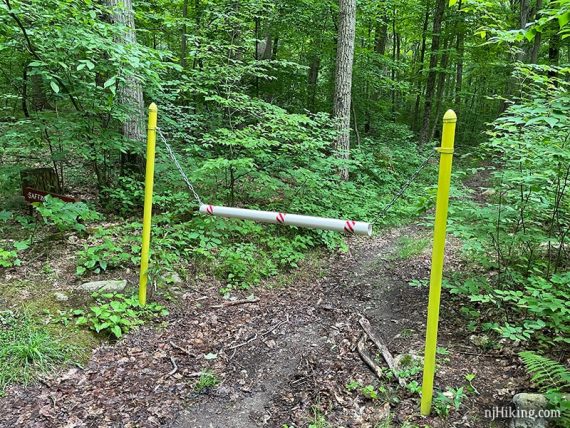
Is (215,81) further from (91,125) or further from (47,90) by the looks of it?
(47,90)

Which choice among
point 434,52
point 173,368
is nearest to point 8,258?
point 173,368

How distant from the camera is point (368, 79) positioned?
12.3 m

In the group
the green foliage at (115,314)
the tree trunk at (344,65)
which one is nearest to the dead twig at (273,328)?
the green foliage at (115,314)

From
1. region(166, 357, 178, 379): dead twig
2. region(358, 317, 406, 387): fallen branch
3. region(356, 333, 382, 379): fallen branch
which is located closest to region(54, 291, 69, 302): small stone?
region(166, 357, 178, 379): dead twig

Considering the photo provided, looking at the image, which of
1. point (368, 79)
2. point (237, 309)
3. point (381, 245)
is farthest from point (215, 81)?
point (368, 79)

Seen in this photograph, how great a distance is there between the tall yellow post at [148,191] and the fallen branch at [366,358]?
2.35 metres

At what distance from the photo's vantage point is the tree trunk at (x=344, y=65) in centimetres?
851

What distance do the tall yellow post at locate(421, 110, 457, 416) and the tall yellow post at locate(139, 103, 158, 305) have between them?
277cm

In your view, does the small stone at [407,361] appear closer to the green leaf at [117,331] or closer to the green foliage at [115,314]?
the green foliage at [115,314]

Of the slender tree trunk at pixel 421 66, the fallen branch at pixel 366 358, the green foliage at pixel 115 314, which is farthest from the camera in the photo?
the slender tree trunk at pixel 421 66

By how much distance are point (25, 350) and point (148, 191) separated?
1768mm

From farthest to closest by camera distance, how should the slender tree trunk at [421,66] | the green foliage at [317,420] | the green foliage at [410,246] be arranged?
the slender tree trunk at [421,66] < the green foliage at [410,246] < the green foliage at [317,420]

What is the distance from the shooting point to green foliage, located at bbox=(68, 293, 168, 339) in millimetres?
3688

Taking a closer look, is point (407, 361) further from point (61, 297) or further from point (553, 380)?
point (61, 297)
